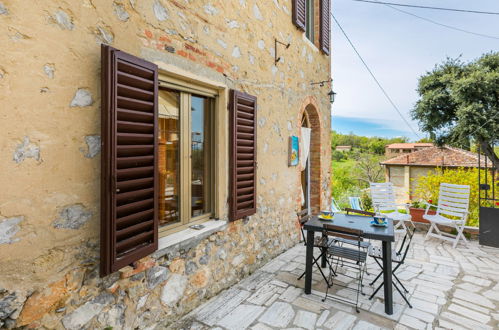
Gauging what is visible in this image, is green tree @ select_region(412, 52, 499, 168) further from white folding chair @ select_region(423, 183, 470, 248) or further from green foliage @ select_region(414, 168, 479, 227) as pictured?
white folding chair @ select_region(423, 183, 470, 248)

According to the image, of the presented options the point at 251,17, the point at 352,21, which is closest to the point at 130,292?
the point at 251,17

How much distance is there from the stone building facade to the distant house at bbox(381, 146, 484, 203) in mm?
17882

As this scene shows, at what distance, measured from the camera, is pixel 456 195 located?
5.02 meters

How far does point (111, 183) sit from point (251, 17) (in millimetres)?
2891

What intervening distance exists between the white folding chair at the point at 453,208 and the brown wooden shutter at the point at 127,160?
5.28 meters

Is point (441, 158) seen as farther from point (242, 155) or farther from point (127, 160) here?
point (127, 160)

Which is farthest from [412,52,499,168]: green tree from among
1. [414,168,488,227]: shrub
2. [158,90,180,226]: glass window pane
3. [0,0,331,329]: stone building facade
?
[158,90,180,226]: glass window pane

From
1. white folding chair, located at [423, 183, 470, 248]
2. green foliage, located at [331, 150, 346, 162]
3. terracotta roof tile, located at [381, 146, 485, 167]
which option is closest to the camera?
white folding chair, located at [423, 183, 470, 248]

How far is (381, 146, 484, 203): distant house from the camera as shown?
16.9 meters

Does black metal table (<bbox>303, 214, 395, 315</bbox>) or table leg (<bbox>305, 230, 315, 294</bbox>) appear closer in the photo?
black metal table (<bbox>303, 214, 395, 315</bbox>)

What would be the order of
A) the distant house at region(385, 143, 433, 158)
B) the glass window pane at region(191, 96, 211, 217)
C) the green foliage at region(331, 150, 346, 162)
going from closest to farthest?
the glass window pane at region(191, 96, 211, 217) < the green foliage at region(331, 150, 346, 162) < the distant house at region(385, 143, 433, 158)

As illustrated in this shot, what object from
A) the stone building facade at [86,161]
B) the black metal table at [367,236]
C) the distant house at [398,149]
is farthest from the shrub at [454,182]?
the distant house at [398,149]

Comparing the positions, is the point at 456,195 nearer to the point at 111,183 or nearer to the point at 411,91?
the point at 111,183

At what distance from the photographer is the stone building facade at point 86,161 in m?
1.44
